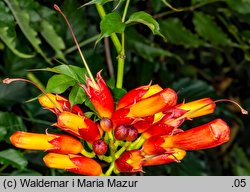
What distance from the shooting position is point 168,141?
3.81ft

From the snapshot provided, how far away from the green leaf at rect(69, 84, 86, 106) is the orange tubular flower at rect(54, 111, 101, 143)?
27 mm

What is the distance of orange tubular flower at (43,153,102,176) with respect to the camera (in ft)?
3.72

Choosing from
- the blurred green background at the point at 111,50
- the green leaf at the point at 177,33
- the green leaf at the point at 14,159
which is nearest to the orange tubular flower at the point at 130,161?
the blurred green background at the point at 111,50

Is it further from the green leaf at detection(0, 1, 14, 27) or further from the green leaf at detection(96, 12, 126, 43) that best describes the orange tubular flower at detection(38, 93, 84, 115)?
the green leaf at detection(0, 1, 14, 27)

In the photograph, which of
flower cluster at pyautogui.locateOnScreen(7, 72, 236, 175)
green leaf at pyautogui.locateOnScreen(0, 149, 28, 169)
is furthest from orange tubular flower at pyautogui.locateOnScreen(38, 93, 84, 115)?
green leaf at pyautogui.locateOnScreen(0, 149, 28, 169)

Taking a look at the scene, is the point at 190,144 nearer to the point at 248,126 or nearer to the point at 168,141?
the point at 168,141

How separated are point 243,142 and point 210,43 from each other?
957mm

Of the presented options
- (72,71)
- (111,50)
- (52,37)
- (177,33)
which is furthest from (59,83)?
(177,33)

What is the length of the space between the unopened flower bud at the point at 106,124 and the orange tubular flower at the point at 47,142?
73mm

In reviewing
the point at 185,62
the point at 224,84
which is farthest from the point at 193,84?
the point at 224,84

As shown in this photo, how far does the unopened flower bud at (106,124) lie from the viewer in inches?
43.0

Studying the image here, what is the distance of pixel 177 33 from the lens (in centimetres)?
185

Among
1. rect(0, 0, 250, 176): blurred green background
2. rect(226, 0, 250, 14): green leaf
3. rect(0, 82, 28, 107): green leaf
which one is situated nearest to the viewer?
rect(0, 0, 250, 176): blurred green background

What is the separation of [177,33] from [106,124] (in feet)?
2.70
